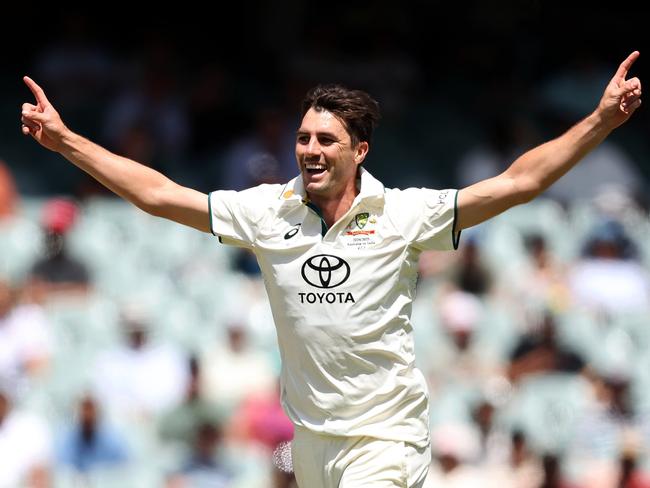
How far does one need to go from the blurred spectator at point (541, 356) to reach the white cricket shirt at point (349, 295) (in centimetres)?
451

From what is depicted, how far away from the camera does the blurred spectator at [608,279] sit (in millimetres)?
10430

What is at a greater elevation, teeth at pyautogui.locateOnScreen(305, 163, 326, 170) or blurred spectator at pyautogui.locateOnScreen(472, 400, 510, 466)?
teeth at pyautogui.locateOnScreen(305, 163, 326, 170)

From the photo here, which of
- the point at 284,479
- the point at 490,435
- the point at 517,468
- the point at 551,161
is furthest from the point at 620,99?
the point at 490,435

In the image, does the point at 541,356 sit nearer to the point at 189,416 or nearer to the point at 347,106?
the point at 189,416

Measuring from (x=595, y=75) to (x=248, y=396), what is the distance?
17.7 ft

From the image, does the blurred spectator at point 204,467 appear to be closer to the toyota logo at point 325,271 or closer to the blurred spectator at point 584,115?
the toyota logo at point 325,271

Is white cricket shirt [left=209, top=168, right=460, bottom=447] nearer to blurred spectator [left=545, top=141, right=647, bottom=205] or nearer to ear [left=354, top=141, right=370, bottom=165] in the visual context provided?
ear [left=354, top=141, right=370, bottom=165]

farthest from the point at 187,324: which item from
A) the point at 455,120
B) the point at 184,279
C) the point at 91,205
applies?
the point at 455,120

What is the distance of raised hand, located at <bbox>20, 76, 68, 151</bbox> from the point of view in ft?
16.9

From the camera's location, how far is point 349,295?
198 inches

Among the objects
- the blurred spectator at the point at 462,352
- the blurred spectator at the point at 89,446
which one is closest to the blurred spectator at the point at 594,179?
the blurred spectator at the point at 462,352

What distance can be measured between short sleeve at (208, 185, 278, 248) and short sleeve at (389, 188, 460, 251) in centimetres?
49

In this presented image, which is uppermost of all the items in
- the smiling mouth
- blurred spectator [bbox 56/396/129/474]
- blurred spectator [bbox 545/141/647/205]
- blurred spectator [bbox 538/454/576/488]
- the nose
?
blurred spectator [bbox 545/141/647/205]

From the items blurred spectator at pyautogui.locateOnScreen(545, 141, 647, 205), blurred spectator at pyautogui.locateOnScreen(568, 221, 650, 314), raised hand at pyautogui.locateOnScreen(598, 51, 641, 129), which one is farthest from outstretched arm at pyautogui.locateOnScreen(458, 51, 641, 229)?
blurred spectator at pyautogui.locateOnScreen(545, 141, 647, 205)
